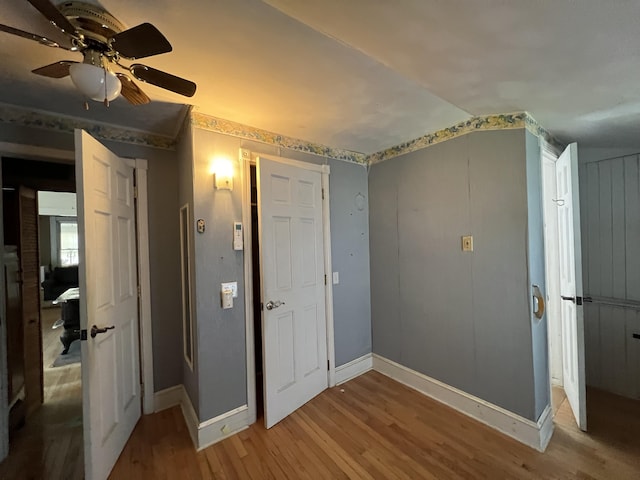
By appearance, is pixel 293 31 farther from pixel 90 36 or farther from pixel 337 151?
pixel 337 151

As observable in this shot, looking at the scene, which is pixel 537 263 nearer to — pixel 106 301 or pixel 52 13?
pixel 52 13

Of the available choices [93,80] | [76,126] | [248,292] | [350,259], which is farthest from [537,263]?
[76,126]

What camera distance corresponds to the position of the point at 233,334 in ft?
6.46

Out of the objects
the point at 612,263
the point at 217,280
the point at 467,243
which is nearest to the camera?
the point at 217,280

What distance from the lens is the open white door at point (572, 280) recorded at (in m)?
1.95

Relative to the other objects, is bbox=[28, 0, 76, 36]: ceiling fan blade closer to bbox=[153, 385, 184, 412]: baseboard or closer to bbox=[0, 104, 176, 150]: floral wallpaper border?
bbox=[0, 104, 176, 150]: floral wallpaper border

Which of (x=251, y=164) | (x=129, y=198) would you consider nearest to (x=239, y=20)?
(x=251, y=164)

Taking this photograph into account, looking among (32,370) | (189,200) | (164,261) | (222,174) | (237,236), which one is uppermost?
(222,174)

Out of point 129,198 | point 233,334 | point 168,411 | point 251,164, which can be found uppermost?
point 251,164

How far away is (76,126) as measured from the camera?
193 centimetres

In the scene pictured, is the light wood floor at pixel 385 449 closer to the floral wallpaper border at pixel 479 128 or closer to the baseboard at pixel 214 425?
the baseboard at pixel 214 425

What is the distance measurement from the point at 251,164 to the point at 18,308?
7.64 feet

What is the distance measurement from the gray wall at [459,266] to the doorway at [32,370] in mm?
2654

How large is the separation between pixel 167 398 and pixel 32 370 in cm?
126
